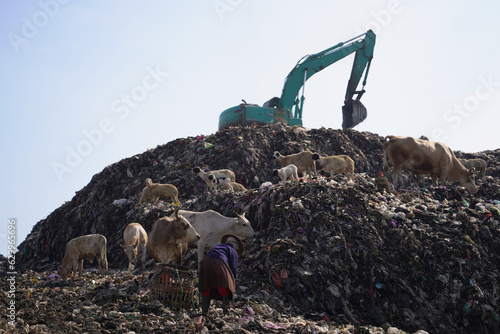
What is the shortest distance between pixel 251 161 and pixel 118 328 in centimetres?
1290

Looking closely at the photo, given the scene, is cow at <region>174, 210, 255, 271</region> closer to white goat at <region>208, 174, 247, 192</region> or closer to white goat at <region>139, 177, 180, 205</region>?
white goat at <region>208, 174, 247, 192</region>

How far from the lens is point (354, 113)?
914 inches

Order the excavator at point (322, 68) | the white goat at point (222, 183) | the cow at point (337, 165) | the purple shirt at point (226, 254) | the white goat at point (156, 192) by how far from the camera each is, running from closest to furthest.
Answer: the purple shirt at point (226, 254)
the cow at point (337, 165)
the white goat at point (222, 183)
the white goat at point (156, 192)
the excavator at point (322, 68)

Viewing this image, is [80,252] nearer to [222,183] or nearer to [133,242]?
[133,242]

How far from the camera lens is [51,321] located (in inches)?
210

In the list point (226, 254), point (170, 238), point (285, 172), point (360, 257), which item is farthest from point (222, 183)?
point (226, 254)

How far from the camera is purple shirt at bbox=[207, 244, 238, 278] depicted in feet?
19.5

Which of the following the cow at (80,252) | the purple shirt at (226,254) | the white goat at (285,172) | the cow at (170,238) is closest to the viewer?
the purple shirt at (226,254)

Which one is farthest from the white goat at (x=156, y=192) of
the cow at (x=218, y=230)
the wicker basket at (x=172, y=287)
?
the wicker basket at (x=172, y=287)

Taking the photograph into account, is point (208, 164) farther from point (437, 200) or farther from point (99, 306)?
point (99, 306)

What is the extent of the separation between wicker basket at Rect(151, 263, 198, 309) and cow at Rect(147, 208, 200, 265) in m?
1.15

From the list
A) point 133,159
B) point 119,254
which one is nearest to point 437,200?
point 119,254

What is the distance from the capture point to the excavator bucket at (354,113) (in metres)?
23.2

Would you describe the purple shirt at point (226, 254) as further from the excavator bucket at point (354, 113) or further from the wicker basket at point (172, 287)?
the excavator bucket at point (354, 113)
